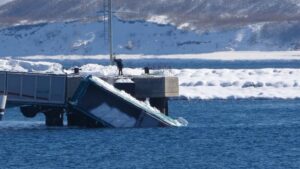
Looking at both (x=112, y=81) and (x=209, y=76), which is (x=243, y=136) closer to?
(x=112, y=81)

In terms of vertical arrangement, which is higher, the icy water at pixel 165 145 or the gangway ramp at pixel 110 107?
the gangway ramp at pixel 110 107

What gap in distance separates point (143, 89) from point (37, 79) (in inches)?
178

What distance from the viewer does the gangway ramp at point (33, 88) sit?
2346 inches

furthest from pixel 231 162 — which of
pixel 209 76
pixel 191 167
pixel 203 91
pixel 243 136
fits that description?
pixel 209 76

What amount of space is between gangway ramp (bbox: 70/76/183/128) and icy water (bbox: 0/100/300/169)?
0.89 meters

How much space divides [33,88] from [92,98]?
2746 millimetres

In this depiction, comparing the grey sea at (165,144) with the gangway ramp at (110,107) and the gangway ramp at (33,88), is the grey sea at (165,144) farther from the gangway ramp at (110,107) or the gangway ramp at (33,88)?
the gangway ramp at (33,88)

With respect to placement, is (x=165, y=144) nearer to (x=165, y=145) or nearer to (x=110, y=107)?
(x=165, y=145)

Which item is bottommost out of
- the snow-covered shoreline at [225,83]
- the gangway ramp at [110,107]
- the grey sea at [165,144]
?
the grey sea at [165,144]

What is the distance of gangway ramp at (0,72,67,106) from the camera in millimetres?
59594

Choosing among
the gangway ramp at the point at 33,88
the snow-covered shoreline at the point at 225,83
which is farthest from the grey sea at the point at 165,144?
the snow-covered shoreline at the point at 225,83

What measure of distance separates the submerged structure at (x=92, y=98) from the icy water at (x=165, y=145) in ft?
2.92

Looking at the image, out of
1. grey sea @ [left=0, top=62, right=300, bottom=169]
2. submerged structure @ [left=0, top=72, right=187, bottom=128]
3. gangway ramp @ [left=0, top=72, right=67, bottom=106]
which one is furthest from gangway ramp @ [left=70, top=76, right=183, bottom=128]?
gangway ramp @ [left=0, top=72, right=67, bottom=106]

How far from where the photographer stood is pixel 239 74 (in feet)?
330
